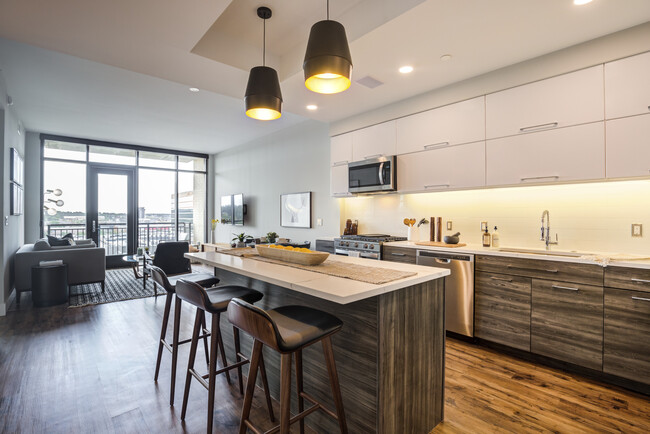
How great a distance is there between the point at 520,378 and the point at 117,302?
4896 millimetres

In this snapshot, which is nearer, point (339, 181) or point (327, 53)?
point (327, 53)

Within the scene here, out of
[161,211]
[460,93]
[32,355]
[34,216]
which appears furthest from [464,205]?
[34,216]

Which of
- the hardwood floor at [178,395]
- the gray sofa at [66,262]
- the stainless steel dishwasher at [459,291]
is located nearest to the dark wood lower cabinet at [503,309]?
the stainless steel dishwasher at [459,291]

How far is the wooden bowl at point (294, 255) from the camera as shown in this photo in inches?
80.4

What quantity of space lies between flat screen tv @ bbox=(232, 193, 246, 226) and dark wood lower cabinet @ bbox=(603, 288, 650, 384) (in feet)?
21.1

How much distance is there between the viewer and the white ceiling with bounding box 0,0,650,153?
2180 millimetres

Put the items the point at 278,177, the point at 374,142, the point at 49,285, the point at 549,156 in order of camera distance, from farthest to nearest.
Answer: the point at 278,177, the point at 49,285, the point at 374,142, the point at 549,156

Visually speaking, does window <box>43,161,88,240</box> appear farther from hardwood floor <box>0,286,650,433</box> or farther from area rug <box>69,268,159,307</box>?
hardwood floor <box>0,286,650,433</box>

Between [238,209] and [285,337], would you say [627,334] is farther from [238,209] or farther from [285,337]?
[238,209]

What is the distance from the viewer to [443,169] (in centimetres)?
344

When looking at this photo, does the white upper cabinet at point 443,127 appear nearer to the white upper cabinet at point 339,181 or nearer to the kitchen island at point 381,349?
the white upper cabinet at point 339,181

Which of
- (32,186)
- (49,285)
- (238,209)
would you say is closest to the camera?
(49,285)

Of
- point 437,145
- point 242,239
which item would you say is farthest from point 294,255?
point 242,239

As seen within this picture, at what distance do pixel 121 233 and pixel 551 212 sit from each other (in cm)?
841
